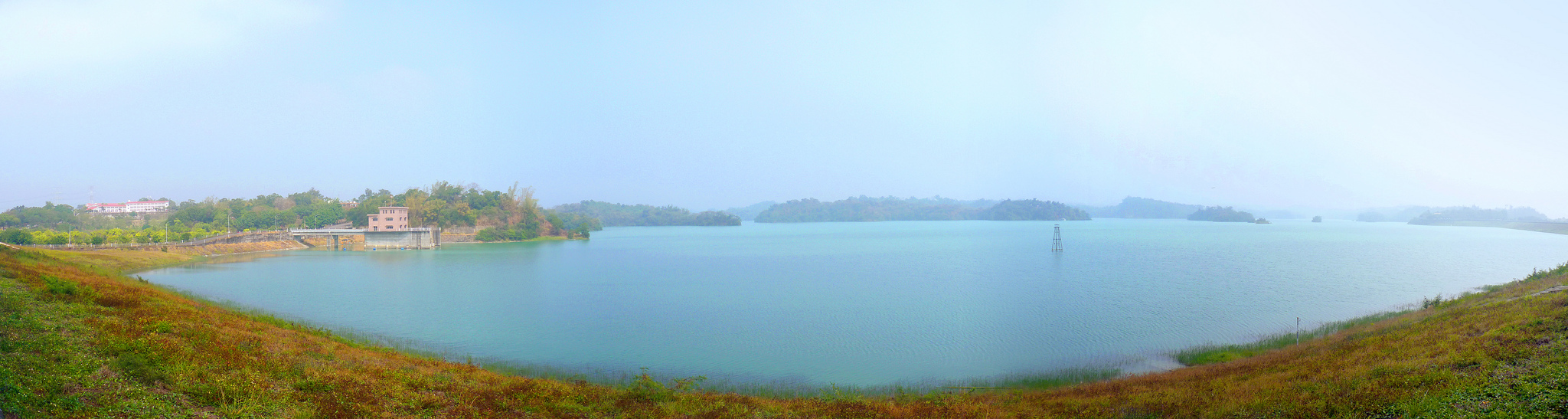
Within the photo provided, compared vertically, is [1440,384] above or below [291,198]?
below

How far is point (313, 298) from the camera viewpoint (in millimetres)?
22031


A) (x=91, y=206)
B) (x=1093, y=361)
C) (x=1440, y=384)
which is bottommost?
(x=1093, y=361)

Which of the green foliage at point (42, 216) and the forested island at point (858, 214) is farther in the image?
the forested island at point (858, 214)

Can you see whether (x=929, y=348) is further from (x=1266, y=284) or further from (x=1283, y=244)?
(x=1283, y=244)

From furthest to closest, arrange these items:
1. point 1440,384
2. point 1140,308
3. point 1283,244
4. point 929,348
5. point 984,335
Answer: point 1283,244, point 1140,308, point 984,335, point 929,348, point 1440,384

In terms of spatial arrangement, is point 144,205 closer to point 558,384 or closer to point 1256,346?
point 558,384

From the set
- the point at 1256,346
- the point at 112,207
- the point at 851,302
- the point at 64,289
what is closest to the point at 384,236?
the point at 64,289

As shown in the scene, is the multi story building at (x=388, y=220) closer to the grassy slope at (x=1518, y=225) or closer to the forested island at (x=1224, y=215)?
the grassy slope at (x=1518, y=225)

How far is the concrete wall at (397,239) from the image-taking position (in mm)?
54844

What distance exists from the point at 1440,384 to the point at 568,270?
34727 mm

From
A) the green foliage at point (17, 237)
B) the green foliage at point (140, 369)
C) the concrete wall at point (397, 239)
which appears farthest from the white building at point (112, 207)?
the green foliage at point (140, 369)

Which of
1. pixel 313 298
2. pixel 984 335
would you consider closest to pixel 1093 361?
pixel 984 335

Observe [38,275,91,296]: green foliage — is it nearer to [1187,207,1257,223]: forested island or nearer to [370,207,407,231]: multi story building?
[370,207,407,231]: multi story building

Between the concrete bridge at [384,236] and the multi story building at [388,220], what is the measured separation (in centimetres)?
65
